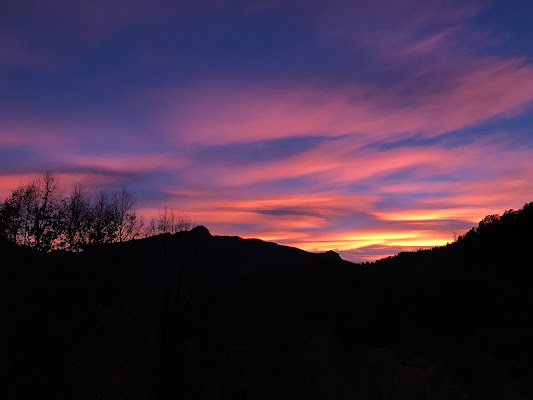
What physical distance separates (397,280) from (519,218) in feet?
55.0

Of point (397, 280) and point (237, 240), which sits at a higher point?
point (237, 240)

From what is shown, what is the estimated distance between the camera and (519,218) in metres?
52.9

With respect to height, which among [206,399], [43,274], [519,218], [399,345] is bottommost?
[206,399]

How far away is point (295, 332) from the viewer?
50438 millimetres

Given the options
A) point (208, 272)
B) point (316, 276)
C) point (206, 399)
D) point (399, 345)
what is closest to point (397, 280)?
point (399, 345)

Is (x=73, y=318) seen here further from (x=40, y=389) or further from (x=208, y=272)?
(x=208, y=272)

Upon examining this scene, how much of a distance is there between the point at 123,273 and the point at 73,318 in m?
5.22

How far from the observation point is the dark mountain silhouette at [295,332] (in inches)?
911

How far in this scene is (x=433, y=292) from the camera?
47.2 m

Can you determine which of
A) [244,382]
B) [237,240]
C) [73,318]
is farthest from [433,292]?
[237,240]

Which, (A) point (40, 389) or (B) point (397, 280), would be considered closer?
(A) point (40, 389)

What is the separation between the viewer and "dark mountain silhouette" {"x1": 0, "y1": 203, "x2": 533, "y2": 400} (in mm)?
23141

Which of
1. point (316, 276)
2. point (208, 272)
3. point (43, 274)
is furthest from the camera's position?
point (208, 272)

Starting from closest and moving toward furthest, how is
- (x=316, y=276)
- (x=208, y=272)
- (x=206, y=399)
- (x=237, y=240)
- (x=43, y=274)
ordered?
1. (x=43, y=274)
2. (x=206, y=399)
3. (x=316, y=276)
4. (x=208, y=272)
5. (x=237, y=240)
